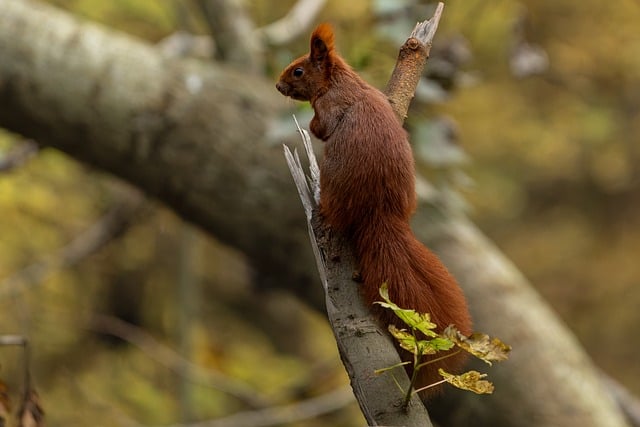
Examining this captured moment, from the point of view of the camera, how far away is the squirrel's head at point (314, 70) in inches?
65.1

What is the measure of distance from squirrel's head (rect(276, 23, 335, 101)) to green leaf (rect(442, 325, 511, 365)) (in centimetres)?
64

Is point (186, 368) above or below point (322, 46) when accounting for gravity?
above

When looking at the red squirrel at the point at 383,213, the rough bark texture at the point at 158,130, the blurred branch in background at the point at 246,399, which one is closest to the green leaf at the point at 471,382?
the red squirrel at the point at 383,213

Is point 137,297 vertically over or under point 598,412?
over

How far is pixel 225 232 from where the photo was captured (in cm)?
303

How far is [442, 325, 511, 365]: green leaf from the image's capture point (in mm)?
1159

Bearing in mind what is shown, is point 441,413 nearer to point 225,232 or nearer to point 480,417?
point 480,417

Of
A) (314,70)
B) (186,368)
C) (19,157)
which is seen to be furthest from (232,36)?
(314,70)

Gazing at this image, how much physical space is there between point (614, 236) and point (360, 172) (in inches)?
194

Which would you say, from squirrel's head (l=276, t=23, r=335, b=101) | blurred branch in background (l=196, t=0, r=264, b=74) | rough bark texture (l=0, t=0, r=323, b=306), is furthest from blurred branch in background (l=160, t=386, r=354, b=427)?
squirrel's head (l=276, t=23, r=335, b=101)

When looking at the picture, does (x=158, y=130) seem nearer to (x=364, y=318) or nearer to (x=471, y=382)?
(x=364, y=318)

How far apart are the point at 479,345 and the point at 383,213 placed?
36 cm

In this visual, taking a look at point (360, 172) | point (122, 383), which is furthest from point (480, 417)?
point (122, 383)

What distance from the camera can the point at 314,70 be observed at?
5.54ft
